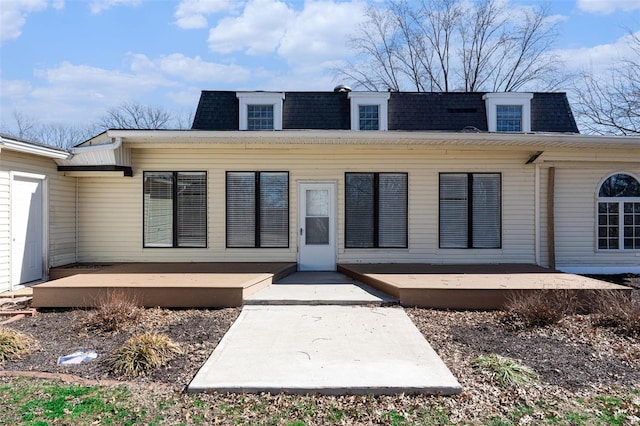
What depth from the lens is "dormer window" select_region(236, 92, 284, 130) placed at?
11852mm

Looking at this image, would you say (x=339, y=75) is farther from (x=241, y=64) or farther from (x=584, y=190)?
(x=584, y=190)

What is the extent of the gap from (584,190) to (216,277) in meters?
8.64

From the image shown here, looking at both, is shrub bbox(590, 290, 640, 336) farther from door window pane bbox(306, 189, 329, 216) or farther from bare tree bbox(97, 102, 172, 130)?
bare tree bbox(97, 102, 172, 130)

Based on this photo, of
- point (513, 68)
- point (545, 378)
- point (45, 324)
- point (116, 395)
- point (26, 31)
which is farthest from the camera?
point (513, 68)

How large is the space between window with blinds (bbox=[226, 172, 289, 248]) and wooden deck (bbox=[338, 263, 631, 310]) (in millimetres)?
1871

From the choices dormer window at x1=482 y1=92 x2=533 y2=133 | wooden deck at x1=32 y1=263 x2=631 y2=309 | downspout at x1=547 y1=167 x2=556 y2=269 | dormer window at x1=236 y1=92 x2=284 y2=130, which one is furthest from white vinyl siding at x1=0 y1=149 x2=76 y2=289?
dormer window at x1=482 y1=92 x2=533 y2=133

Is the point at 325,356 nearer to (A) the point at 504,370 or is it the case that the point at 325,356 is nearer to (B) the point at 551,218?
(A) the point at 504,370

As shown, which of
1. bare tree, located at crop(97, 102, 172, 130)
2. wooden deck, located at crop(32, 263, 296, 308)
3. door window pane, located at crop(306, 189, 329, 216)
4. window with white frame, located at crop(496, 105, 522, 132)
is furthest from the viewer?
bare tree, located at crop(97, 102, 172, 130)

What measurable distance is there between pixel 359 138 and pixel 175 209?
178 inches

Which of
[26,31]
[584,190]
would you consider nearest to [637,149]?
[584,190]

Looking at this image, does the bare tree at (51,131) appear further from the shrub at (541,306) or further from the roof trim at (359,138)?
the shrub at (541,306)

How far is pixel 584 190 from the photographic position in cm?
977

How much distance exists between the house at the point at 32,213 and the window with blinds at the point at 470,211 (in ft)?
27.8

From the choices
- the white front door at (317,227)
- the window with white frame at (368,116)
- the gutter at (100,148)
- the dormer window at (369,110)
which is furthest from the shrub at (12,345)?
the window with white frame at (368,116)
